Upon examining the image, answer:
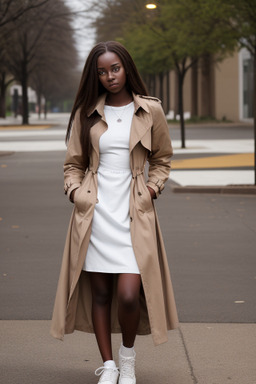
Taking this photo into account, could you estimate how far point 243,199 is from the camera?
1378 centimetres

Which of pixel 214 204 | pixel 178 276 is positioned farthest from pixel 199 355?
pixel 214 204

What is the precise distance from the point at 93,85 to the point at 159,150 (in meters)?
0.47

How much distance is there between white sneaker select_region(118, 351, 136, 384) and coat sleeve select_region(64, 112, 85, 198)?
0.87 m

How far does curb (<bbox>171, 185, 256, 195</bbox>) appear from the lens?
568 inches

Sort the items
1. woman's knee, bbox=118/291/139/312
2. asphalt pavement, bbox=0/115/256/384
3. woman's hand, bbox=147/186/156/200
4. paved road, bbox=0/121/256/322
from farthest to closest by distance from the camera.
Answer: paved road, bbox=0/121/256/322 < asphalt pavement, bbox=0/115/256/384 < woman's hand, bbox=147/186/156/200 < woman's knee, bbox=118/291/139/312

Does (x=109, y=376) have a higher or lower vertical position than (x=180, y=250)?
higher

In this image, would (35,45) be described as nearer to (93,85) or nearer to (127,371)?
(93,85)

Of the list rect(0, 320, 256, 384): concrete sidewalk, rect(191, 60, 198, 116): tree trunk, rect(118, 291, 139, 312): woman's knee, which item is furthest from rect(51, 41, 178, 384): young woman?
rect(191, 60, 198, 116): tree trunk

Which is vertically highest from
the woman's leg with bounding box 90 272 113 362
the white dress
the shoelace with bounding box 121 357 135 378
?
the white dress

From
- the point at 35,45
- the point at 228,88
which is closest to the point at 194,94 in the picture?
the point at 228,88

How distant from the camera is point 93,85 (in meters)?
4.29

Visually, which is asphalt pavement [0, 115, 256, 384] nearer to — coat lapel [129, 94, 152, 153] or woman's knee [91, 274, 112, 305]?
woman's knee [91, 274, 112, 305]

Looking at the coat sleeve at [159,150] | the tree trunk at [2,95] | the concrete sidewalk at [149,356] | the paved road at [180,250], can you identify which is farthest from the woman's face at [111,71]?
the tree trunk at [2,95]

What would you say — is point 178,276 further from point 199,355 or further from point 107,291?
point 107,291
